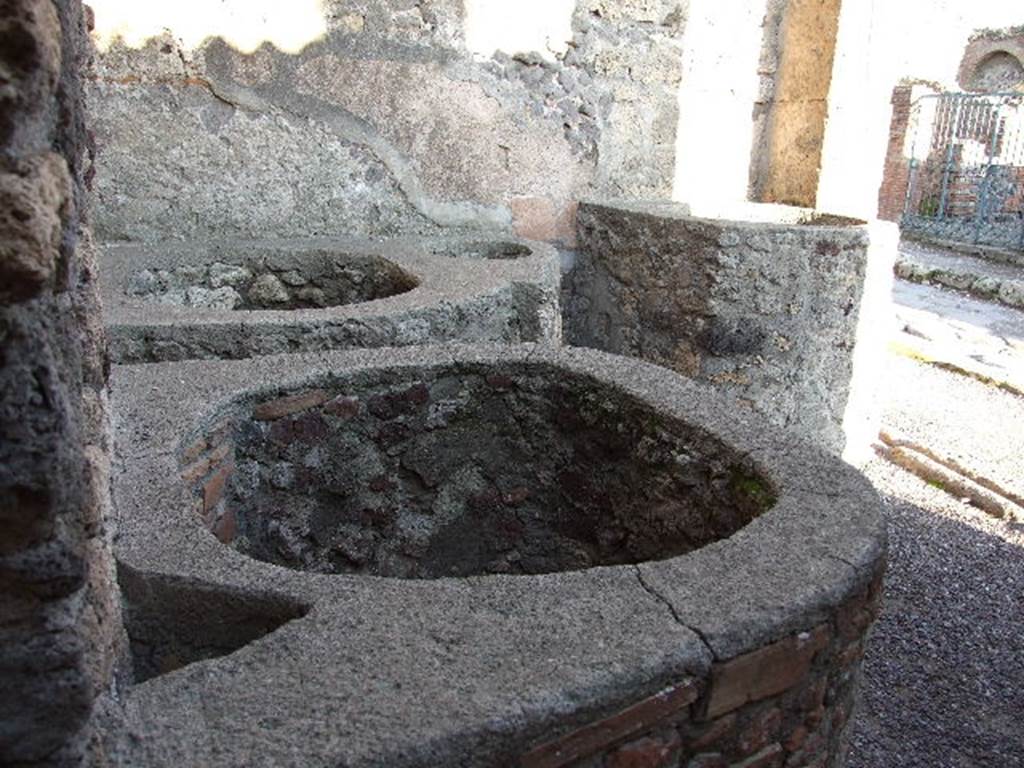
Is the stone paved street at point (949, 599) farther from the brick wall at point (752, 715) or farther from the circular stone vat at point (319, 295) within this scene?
the circular stone vat at point (319, 295)

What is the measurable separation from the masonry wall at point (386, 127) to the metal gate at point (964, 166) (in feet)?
29.4

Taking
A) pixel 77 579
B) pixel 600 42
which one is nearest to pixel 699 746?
pixel 77 579

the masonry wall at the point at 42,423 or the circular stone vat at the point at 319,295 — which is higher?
the masonry wall at the point at 42,423

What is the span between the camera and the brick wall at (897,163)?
13.4 m

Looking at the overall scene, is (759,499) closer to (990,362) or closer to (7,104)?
(7,104)

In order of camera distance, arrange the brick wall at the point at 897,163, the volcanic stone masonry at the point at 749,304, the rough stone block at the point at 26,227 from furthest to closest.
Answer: the brick wall at the point at 897,163 < the volcanic stone masonry at the point at 749,304 < the rough stone block at the point at 26,227

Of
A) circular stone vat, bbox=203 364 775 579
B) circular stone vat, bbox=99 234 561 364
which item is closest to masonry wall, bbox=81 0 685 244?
circular stone vat, bbox=99 234 561 364

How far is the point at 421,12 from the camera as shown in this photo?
13.8 feet

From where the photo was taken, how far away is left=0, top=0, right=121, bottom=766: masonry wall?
0.70 metres

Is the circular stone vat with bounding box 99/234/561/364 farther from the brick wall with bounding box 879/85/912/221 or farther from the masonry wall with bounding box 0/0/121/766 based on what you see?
the brick wall with bounding box 879/85/912/221

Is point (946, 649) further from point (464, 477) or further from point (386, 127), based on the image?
point (386, 127)

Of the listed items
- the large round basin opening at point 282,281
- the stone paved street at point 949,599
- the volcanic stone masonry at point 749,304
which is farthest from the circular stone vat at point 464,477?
the volcanic stone masonry at point 749,304

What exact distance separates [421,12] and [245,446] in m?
2.84

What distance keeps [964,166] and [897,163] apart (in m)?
0.93
